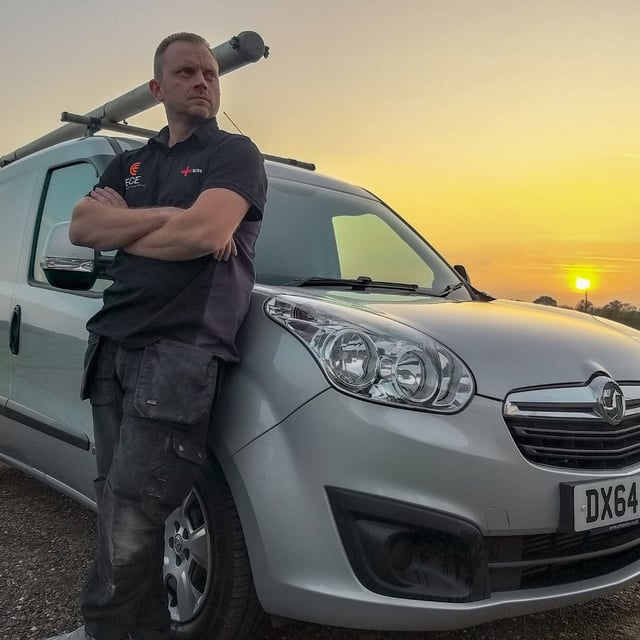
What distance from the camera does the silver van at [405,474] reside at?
1.68 meters

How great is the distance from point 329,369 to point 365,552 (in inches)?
18.5

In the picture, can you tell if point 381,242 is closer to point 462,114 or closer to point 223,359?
point 223,359

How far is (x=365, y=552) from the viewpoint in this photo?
170 centimetres

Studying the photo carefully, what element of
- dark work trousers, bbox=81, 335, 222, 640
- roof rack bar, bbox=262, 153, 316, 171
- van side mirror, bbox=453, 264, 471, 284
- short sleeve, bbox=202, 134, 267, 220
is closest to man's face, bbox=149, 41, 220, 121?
short sleeve, bbox=202, 134, 267, 220

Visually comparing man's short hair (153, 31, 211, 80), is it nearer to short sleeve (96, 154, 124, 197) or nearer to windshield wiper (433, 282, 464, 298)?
short sleeve (96, 154, 124, 197)

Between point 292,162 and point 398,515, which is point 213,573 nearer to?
point 398,515

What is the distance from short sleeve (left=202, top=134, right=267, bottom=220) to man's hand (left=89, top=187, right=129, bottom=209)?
300 millimetres

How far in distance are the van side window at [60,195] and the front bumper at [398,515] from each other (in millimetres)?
1658

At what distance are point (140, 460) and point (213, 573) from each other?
401 mm

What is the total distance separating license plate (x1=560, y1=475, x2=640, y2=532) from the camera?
173 centimetres

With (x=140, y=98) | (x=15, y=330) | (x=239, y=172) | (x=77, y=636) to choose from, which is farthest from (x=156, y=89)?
(x=140, y=98)

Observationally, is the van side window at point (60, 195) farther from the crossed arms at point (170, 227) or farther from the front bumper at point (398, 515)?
the front bumper at point (398, 515)

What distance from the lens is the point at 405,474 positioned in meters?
1.66

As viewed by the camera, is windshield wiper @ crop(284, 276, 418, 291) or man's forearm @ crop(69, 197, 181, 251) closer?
man's forearm @ crop(69, 197, 181, 251)
